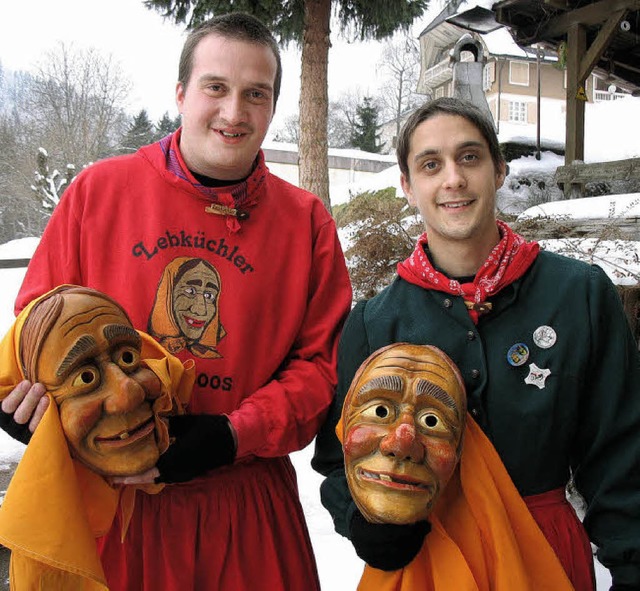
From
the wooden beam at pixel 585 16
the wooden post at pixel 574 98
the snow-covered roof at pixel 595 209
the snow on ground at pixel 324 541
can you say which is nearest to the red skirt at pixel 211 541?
the snow on ground at pixel 324 541

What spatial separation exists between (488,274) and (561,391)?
35 centimetres

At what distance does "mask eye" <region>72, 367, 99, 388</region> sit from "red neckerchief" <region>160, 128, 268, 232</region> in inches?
26.1

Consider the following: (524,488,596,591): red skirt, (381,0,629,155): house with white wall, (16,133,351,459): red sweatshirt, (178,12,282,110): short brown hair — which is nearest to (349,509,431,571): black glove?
(524,488,596,591): red skirt

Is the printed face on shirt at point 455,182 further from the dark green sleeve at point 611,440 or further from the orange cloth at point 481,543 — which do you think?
the orange cloth at point 481,543

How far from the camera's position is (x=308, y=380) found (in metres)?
1.86

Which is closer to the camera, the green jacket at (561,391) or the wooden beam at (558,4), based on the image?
the green jacket at (561,391)

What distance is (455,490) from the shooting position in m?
1.53

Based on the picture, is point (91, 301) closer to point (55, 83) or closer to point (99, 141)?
point (99, 141)

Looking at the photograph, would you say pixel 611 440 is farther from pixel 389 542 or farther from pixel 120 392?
pixel 120 392

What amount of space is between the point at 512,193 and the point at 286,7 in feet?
14.2

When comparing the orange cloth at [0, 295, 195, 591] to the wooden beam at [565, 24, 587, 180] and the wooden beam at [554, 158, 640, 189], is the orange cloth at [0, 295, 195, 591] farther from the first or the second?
the wooden beam at [565, 24, 587, 180]

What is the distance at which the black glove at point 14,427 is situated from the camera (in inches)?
58.5

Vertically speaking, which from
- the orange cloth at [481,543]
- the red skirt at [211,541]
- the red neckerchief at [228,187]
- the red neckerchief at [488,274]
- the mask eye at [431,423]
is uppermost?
the red neckerchief at [228,187]

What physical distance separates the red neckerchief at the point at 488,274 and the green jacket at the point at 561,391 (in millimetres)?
28
